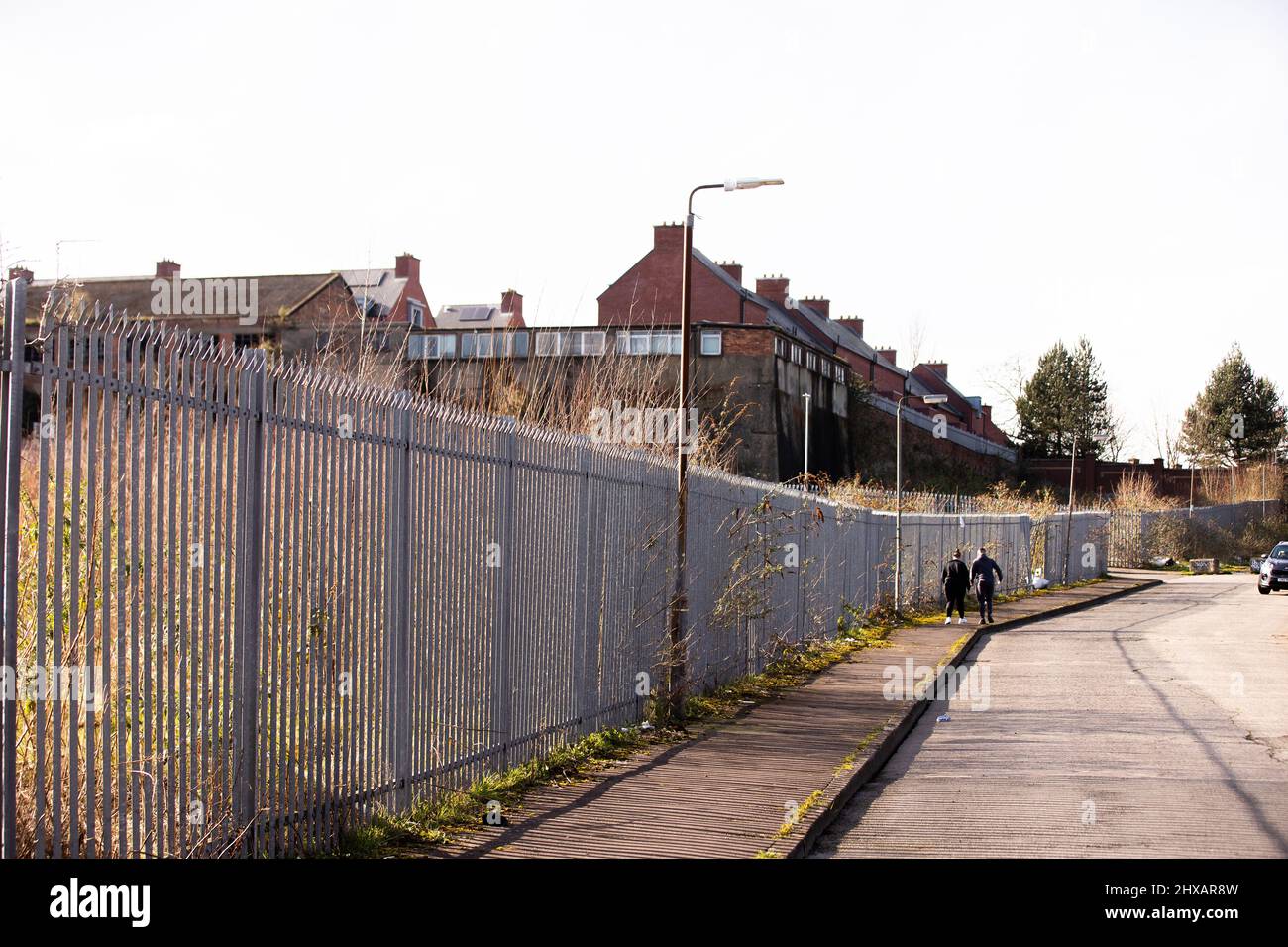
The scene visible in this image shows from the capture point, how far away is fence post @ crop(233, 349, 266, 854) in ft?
19.4

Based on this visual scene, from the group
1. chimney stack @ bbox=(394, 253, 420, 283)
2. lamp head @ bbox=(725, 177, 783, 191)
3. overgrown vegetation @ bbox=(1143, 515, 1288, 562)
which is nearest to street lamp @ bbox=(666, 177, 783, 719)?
lamp head @ bbox=(725, 177, 783, 191)

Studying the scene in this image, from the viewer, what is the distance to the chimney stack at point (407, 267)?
62000 mm

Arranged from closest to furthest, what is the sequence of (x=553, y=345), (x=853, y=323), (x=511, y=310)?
1. (x=511, y=310)
2. (x=553, y=345)
3. (x=853, y=323)

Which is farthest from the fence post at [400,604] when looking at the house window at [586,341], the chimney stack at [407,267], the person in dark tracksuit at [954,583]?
the chimney stack at [407,267]

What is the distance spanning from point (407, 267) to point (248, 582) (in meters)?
58.5

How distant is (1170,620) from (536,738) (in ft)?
76.7

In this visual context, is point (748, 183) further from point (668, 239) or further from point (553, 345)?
point (668, 239)

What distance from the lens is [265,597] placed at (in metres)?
6.14

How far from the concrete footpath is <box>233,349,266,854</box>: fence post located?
1.15 metres

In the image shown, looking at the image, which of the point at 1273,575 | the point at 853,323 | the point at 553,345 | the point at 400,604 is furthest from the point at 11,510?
the point at 853,323

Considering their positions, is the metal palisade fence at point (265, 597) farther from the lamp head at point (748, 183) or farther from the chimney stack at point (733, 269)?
the chimney stack at point (733, 269)

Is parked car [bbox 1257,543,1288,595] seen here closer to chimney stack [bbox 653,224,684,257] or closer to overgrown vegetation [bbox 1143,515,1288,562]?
overgrown vegetation [bbox 1143,515,1288,562]
